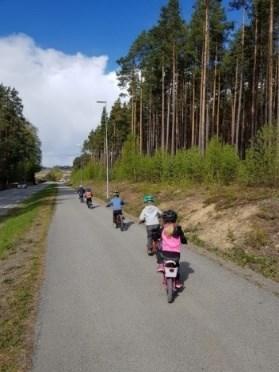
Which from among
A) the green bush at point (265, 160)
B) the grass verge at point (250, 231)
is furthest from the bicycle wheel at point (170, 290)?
the green bush at point (265, 160)

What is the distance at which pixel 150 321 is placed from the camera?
6449 millimetres

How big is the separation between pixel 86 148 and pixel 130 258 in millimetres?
139286

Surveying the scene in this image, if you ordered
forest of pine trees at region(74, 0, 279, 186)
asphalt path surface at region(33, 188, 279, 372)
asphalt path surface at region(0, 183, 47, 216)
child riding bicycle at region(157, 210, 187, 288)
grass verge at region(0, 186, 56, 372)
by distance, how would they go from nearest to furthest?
1. asphalt path surface at region(33, 188, 279, 372)
2. grass verge at region(0, 186, 56, 372)
3. child riding bicycle at region(157, 210, 187, 288)
4. forest of pine trees at region(74, 0, 279, 186)
5. asphalt path surface at region(0, 183, 47, 216)

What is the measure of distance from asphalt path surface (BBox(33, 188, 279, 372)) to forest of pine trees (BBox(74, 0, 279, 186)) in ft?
37.7

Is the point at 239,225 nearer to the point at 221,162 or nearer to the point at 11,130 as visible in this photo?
the point at 221,162

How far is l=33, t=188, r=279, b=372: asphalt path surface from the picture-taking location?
506cm

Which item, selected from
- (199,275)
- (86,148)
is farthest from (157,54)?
(86,148)

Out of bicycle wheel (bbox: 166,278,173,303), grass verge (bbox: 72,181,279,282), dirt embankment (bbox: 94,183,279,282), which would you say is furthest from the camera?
dirt embankment (bbox: 94,183,279,282)

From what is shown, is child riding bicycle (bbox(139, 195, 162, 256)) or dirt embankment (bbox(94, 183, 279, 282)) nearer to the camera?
dirt embankment (bbox(94, 183, 279, 282))

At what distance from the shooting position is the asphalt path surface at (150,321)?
506cm

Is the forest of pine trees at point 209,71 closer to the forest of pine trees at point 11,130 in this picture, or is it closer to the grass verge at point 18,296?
the grass verge at point 18,296

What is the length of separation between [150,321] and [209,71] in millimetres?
40289

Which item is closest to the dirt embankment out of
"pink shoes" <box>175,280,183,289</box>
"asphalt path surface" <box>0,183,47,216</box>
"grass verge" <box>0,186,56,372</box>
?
"pink shoes" <box>175,280,183,289</box>

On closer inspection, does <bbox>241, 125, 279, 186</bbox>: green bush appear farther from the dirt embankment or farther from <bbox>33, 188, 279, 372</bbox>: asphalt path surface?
<bbox>33, 188, 279, 372</bbox>: asphalt path surface
